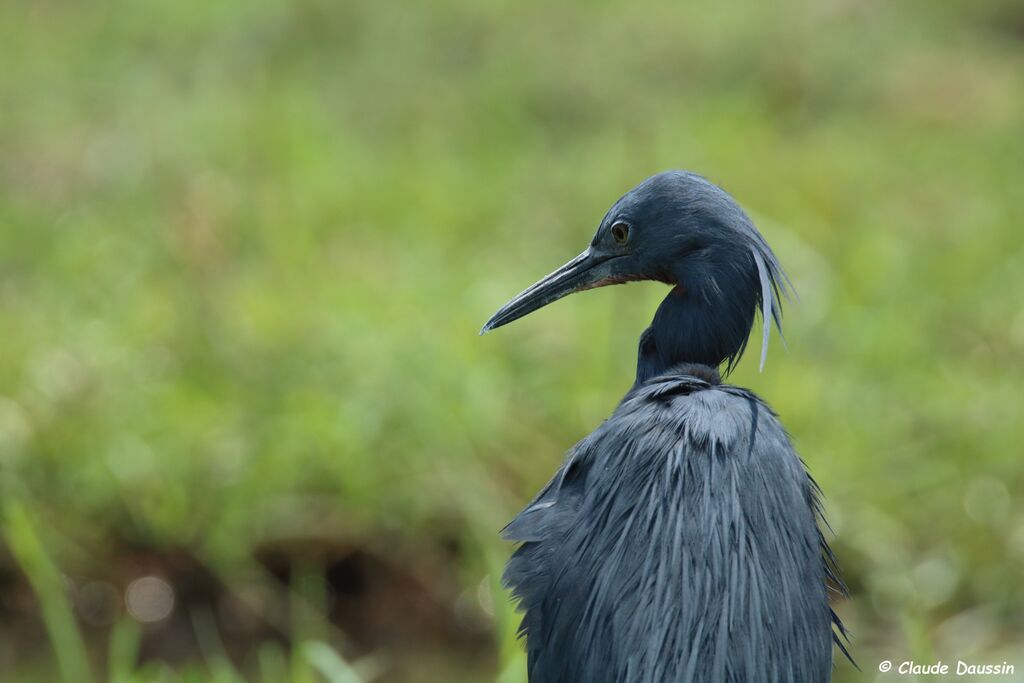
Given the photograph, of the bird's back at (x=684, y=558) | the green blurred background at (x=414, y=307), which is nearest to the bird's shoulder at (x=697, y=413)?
the bird's back at (x=684, y=558)

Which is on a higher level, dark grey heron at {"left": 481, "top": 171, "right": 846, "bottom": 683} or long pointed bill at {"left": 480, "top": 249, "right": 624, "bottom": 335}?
long pointed bill at {"left": 480, "top": 249, "right": 624, "bottom": 335}

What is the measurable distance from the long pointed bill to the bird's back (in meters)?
0.40

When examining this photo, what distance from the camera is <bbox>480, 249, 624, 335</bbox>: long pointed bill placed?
10.3ft

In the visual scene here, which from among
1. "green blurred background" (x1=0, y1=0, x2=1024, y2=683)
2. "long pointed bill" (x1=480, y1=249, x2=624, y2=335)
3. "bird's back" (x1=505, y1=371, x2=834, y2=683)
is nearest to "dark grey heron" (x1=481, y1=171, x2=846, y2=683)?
"bird's back" (x1=505, y1=371, x2=834, y2=683)

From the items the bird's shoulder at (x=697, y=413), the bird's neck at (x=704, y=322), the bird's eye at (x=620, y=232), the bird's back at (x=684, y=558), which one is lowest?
the bird's back at (x=684, y=558)

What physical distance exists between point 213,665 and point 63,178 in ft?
12.1

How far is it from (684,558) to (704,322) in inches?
21.6

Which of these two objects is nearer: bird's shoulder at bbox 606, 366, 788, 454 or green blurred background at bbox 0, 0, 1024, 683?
bird's shoulder at bbox 606, 366, 788, 454

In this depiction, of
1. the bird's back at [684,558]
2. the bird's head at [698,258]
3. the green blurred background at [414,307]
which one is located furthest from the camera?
the green blurred background at [414,307]

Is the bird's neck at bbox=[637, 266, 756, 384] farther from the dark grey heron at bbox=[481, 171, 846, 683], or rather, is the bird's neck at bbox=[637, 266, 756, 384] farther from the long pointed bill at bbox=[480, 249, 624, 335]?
→ the long pointed bill at bbox=[480, 249, 624, 335]

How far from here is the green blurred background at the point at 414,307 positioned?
15.6 feet

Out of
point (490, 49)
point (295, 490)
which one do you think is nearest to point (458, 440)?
point (295, 490)

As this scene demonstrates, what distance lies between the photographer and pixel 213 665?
13.7ft

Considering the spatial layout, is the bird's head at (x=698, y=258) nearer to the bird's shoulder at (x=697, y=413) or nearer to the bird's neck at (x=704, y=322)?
the bird's neck at (x=704, y=322)
